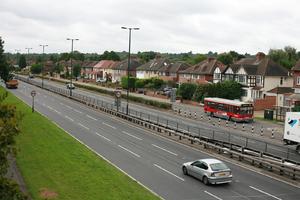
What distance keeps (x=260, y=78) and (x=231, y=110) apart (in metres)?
23.0

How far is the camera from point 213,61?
9388 centimetres

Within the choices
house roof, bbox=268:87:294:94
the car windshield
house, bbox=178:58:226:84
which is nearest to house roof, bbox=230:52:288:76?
house roof, bbox=268:87:294:94

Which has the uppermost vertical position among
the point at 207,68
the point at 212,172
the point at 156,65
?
the point at 156,65

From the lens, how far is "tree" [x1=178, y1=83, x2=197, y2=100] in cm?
7594

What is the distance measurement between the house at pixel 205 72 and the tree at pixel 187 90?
11.5m

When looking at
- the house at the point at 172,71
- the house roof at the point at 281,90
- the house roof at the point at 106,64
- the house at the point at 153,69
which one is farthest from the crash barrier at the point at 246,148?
the house roof at the point at 106,64

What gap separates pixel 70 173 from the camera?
2306 centimetres

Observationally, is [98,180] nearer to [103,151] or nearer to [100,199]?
[100,199]

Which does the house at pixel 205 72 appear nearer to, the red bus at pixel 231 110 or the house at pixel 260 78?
the house at pixel 260 78

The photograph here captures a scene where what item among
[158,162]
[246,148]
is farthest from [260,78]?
[158,162]

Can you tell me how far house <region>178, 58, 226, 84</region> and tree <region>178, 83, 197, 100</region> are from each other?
1147cm

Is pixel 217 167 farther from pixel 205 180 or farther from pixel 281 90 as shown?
pixel 281 90

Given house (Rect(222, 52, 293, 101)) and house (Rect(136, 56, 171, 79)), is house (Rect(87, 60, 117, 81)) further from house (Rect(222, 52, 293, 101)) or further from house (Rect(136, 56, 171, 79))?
house (Rect(222, 52, 293, 101))

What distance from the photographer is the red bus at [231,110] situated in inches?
2066
